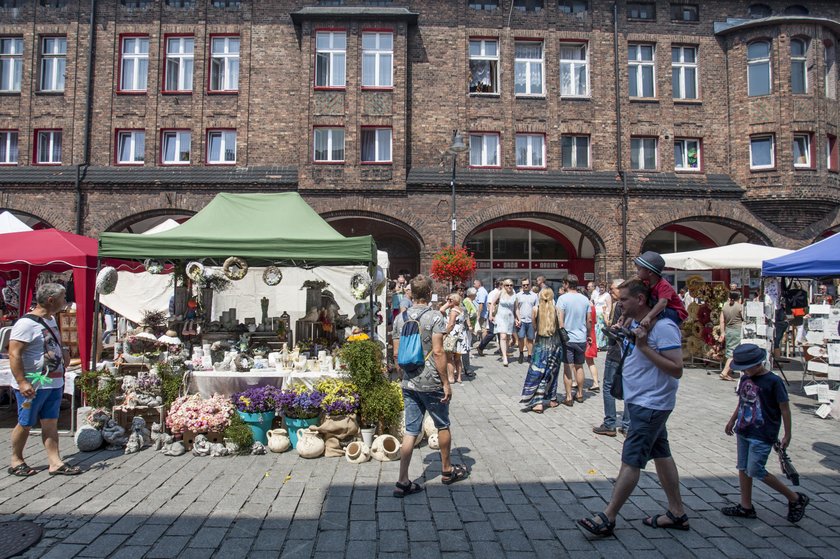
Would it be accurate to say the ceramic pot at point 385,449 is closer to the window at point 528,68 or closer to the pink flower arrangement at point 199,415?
Answer: the pink flower arrangement at point 199,415

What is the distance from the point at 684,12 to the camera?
63.5ft

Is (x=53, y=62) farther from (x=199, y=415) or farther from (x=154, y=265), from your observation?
(x=199, y=415)

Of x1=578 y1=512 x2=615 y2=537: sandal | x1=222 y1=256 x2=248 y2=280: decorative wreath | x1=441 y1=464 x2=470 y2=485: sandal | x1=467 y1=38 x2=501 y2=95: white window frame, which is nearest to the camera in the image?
x1=578 y1=512 x2=615 y2=537: sandal

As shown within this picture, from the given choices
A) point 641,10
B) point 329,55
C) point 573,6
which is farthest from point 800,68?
point 329,55

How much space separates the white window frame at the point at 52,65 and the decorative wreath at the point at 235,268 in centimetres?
1584

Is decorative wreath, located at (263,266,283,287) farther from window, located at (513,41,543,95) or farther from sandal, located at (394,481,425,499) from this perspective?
window, located at (513,41,543,95)

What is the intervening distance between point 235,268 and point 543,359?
15.2ft

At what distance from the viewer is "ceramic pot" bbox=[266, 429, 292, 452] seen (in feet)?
19.6

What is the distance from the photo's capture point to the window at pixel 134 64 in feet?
60.5

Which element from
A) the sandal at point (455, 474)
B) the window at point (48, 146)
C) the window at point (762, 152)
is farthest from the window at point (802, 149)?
the window at point (48, 146)

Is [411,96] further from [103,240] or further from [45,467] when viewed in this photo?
[45,467]

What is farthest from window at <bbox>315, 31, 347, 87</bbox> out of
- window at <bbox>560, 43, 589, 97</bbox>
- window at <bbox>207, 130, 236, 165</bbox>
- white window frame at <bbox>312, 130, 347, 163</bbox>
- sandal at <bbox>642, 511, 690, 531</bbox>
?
sandal at <bbox>642, 511, 690, 531</bbox>

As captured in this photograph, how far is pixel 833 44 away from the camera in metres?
19.0

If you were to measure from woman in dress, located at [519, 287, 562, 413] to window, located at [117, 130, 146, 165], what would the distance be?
15.7 metres
